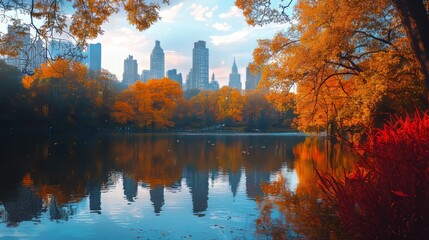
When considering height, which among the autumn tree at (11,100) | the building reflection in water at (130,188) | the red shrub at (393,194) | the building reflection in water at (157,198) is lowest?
the building reflection in water at (157,198)

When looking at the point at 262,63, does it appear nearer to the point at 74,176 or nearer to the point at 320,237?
the point at 74,176

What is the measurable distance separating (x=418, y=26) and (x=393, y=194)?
2916 mm

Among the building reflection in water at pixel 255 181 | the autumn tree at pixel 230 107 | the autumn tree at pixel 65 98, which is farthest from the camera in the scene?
the autumn tree at pixel 230 107

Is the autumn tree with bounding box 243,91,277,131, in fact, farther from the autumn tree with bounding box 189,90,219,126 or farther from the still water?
the still water

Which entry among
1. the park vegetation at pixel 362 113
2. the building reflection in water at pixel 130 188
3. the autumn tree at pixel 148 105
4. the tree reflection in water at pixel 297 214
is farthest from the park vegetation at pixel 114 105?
the tree reflection in water at pixel 297 214

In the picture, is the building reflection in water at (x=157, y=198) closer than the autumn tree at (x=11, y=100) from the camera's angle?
Yes

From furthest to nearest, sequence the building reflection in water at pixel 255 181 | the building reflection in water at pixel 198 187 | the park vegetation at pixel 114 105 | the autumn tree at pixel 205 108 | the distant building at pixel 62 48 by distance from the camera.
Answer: the autumn tree at pixel 205 108 < the park vegetation at pixel 114 105 < the building reflection in water at pixel 255 181 < the building reflection in water at pixel 198 187 < the distant building at pixel 62 48

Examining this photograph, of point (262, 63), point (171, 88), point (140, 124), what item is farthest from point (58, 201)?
point (171, 88)

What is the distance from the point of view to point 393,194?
4656 millimetres

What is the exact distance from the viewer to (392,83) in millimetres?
17297

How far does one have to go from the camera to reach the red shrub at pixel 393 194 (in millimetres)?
4500

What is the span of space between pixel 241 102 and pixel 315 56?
258 feet

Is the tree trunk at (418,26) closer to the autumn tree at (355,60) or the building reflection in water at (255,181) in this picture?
the autumn tree at (355,60)

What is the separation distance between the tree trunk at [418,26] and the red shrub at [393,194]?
1696 millimetres
